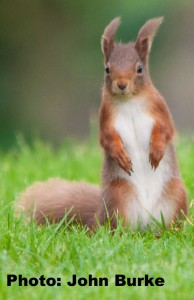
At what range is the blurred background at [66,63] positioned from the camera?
16.5 meters

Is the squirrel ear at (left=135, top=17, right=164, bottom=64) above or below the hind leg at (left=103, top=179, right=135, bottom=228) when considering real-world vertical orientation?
above

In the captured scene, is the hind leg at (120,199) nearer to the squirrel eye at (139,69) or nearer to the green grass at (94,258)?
the green grass at (94,258)

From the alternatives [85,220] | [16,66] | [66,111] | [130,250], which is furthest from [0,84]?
[130,250]

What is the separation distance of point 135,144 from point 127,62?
1.56ft

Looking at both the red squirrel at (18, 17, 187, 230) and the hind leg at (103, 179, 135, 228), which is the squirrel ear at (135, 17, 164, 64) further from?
the hind leg at (103, 179, 135, 228)

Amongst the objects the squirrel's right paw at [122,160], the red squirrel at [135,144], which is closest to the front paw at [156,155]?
the red squirrel at [135,144]

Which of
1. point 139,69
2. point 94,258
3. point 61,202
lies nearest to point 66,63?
point 61,202

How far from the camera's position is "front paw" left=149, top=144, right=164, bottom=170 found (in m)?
5.89

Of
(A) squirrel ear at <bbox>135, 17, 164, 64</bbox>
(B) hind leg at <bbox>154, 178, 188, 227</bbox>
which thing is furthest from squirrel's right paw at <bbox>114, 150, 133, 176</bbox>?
(A) squirrel ear at <bbox>135, 17, 164, 64</bbox>

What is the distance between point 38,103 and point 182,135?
8.55 metres

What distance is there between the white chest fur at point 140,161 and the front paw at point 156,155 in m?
0.07

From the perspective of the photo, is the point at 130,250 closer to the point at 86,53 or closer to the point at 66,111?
the point at 86,53

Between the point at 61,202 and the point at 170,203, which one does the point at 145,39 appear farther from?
the point at 61,202

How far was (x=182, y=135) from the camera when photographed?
33.1ft
